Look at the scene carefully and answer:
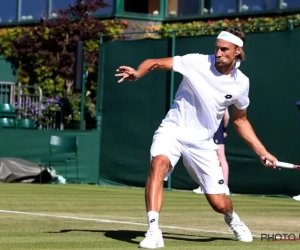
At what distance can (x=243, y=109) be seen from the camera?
9055 mm

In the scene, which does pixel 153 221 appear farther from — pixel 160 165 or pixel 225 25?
pixel 225 25

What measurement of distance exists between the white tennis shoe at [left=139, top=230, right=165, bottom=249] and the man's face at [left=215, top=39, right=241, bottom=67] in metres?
1.65

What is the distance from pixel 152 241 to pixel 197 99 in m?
1.45

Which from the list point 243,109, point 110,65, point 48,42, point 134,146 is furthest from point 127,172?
point 243,109

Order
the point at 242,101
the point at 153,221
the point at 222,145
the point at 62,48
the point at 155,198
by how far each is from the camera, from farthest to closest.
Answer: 1. the point at 62,48
2. the point at 222,145
3. the point at 242,101
4. the point at 155,198
5. the point at 153,221

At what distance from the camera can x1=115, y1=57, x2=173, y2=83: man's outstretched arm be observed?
8.07 m

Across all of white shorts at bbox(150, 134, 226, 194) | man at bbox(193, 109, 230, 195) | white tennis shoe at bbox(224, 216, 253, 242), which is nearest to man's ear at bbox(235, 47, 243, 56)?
white shorts at bbox(150, 134, 226, 194)

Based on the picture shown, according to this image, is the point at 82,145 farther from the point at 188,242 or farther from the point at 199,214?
the point at 188,242

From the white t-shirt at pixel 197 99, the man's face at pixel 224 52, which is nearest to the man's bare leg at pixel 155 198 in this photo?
the white t-shirt at pixel 197 99

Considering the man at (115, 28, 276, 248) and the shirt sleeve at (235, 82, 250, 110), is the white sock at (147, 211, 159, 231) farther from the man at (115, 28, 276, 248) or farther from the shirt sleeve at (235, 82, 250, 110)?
the shirt sleeve at (235, 82, 250, 110)

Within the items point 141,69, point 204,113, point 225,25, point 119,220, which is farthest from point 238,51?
point 225,25

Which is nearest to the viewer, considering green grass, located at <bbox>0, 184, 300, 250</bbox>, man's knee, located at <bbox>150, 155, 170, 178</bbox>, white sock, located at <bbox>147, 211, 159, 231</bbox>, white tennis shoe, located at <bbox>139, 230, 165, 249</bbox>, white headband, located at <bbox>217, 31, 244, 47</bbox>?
white tennis shoe, located at <bbox>139, 230, 165, 249</bbox>

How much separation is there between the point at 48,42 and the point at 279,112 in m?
9.21

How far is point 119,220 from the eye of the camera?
11.4m
